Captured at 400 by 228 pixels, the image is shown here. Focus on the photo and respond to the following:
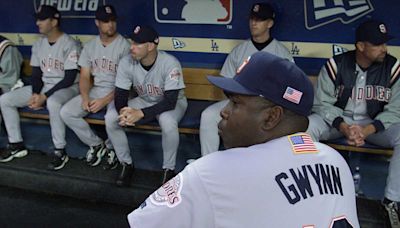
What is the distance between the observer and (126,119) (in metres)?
2.85

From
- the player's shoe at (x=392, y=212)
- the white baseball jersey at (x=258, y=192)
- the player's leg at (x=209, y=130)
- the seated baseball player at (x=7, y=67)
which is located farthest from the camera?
the seated baseball player at (x=7, y=67)

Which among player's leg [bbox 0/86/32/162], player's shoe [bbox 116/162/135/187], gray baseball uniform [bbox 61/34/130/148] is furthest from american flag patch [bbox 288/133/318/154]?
player's leg [bbox 0/86/32/162]

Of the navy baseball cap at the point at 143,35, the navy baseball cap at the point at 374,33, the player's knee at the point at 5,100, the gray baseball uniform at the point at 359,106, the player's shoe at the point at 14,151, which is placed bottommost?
the player's shoe at the point at 14,151

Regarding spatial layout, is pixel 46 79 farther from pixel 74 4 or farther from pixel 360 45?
pixel 360 45

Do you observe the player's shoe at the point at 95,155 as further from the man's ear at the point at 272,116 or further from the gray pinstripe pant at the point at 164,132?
the man's ear at the point at 272,116

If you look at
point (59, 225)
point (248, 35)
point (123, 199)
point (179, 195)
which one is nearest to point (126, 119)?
point (123, 199)

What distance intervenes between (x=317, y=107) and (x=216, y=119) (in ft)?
2.07

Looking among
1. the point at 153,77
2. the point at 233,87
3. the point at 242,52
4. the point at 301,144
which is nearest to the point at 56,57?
the point at 153,77

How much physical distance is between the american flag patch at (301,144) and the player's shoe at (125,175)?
2103 millimetres

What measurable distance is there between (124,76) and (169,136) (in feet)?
1.81

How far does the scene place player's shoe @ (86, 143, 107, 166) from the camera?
321 centimetres

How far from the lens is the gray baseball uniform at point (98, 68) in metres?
3.19

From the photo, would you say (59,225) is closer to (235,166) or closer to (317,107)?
(317,107)

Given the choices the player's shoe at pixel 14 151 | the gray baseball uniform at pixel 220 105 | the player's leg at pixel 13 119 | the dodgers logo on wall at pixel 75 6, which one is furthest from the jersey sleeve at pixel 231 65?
the player's shoe at pixel 14 151
